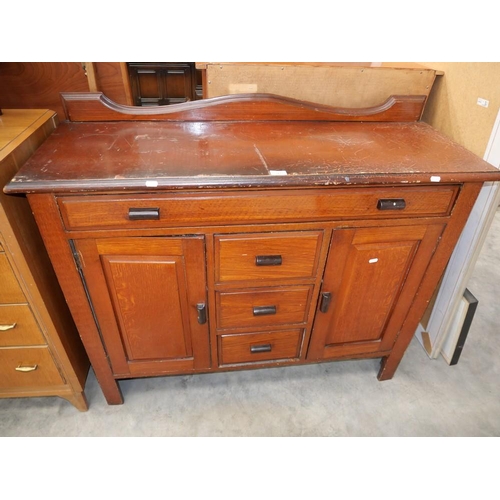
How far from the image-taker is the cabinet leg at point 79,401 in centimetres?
140

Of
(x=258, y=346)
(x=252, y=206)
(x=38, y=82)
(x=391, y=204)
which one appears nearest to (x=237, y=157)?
(x=252, y=206)

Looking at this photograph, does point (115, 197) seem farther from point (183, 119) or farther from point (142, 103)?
point (142, 103)

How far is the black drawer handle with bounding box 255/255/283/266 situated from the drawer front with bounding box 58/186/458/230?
125 mm

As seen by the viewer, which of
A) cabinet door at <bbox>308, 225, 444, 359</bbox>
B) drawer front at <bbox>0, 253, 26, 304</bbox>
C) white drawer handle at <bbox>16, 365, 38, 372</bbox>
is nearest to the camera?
drawer front at <bbox>0, 253, 26, 304</bbox>

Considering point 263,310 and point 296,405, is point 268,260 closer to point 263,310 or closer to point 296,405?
point 263,310

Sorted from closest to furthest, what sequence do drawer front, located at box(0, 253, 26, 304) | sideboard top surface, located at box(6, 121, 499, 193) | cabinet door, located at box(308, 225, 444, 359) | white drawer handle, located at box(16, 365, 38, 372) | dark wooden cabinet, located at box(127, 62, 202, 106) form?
sideboard top surface, located at box(6, 121, 499, 193) < drawer front, located at box(0, 253, 26, 304) < cabinet door, located at box(308, 225, 444, 359) < white drawer handle, located at box(16, 365, 38, 372) < dark wooden cabinet, located at box(127, 62, 202, 106)

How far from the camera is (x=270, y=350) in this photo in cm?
138

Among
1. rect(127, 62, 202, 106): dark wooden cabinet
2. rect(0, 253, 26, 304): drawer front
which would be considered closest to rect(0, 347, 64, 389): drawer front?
rect(0, 253, 26, 304): drawer front

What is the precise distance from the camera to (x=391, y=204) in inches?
41.6

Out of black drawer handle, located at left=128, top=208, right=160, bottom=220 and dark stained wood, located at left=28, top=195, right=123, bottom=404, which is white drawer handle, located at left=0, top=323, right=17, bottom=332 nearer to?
dark stained wood, located at left=28, top=195, right=123, bottom=404

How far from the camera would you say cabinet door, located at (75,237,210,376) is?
1.06 metres

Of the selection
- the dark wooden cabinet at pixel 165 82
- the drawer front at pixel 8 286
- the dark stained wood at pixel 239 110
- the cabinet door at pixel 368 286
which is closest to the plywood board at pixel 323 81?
the dark stained wood at pixel 239 110

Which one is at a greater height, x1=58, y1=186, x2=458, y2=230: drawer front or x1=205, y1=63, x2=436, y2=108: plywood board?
x1=205, y1=63, x2=436, y2=108: plywood board

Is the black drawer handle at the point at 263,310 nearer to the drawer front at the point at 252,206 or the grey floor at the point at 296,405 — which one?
the drawer front at the point at 252,206
